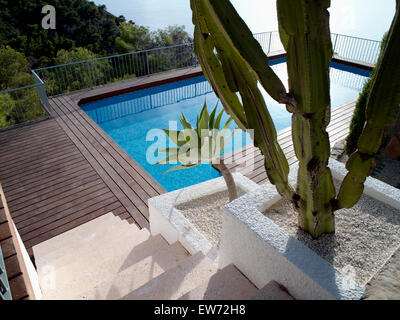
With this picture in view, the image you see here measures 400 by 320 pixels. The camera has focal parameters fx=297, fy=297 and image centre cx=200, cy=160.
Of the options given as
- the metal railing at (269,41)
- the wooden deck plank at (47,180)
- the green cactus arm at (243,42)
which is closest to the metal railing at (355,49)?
the metal railing at (269,41)

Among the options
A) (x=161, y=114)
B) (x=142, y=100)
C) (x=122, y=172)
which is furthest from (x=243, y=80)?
(x=142, y=100)

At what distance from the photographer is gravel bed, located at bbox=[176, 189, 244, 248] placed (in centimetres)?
242

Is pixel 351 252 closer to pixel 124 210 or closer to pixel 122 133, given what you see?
pixel 124 210

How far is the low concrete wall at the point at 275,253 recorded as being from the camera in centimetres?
127

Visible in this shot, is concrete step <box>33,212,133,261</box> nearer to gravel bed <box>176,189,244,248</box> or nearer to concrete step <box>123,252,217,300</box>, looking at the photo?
gravel bed <box>176,189,244,248</box>

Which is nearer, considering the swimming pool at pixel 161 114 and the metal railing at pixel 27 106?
the swimming pool at pixel 161 114

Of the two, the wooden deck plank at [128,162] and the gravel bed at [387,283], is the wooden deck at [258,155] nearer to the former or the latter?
the wooden deck plank at [128,162]

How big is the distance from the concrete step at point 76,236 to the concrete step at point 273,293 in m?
2.03

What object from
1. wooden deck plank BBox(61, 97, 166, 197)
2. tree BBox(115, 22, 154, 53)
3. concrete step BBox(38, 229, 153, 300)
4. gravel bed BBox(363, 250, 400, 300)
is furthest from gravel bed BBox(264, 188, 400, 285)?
tree BBox(115, 22, 154, 53)

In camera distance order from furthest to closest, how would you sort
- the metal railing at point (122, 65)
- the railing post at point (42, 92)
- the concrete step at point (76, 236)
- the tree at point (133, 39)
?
the tree at point (133, 39) → the metal railing at point (122, 65) → the railing post at point (42, 92) → the concrete step at point (76, 236)

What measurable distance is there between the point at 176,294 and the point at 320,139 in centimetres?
115

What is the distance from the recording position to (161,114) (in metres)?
7.28

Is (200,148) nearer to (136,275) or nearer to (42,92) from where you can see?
(136,275)
